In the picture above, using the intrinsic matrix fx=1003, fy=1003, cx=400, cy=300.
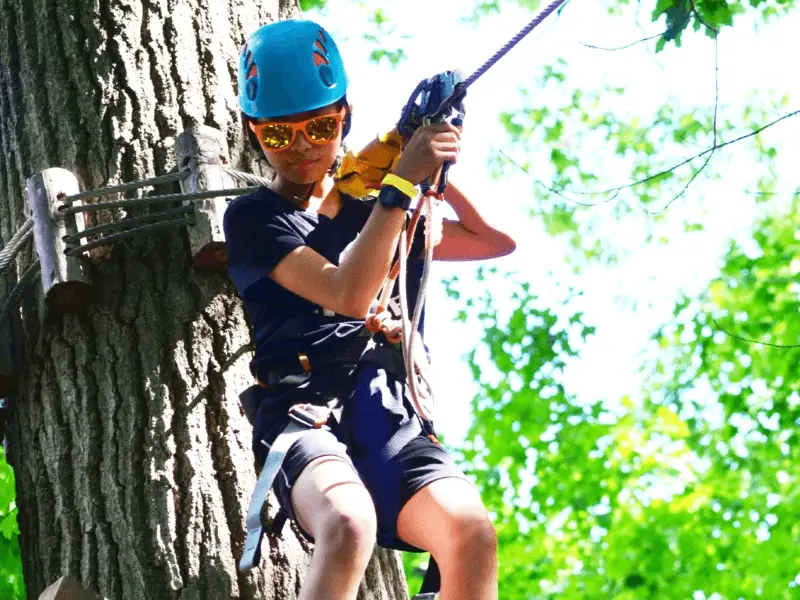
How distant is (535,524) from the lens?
36.0 ft

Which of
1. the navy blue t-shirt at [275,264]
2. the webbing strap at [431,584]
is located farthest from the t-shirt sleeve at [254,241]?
the webbing strap at [431,584]

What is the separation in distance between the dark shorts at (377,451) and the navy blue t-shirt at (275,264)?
0.13 metres

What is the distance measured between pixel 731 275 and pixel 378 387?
9.33 meters

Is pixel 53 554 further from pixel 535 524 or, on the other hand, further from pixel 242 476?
pixel 535 524

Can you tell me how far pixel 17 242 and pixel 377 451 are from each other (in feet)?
4.69

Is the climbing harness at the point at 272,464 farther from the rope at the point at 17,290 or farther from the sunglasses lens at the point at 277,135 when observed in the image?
the rope at the point at 17,290

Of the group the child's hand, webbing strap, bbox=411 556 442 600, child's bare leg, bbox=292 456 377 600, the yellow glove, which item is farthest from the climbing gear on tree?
webbing strap, bbox=411 556 442 600

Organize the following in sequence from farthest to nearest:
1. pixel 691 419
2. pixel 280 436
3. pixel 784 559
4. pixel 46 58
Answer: pixel 691 419, pixel 784 559, pixel 46 58, pixel 280 436

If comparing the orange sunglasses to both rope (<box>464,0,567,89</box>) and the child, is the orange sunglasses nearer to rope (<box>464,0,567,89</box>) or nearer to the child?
the child

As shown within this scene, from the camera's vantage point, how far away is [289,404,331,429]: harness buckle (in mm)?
2176

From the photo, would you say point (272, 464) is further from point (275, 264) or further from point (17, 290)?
point (17, 290)

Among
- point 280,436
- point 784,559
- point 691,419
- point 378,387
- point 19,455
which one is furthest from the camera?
point 691,419

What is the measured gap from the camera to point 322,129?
7.75 feet

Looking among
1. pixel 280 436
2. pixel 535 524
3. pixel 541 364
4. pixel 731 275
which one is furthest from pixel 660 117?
pixel 280 436
